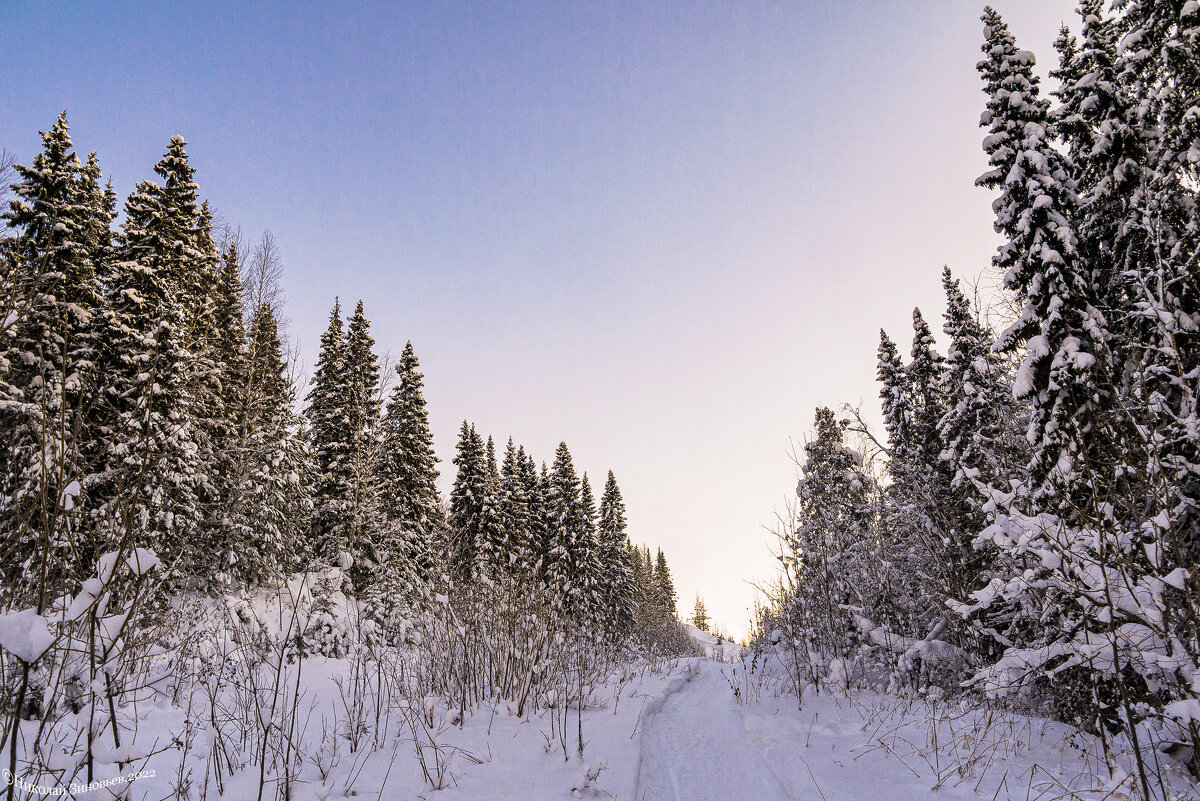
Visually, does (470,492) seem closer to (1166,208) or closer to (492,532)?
(492,532)

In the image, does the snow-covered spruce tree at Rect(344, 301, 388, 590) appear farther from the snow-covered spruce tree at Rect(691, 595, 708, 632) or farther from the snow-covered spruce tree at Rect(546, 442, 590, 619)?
the snow-covered spruce tree at Rect(691, 595, 708, 632)

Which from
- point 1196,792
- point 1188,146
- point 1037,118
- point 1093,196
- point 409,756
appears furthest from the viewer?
point 1037,118

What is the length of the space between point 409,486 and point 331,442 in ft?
13.6

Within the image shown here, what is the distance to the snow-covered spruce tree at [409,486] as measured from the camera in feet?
74.3

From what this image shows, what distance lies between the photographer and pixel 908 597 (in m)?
13.0

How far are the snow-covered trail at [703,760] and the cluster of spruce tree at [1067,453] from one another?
2.55 metres

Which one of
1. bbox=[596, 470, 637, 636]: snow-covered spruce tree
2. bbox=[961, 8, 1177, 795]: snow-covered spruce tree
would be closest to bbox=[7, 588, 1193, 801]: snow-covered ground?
bbox=[961, 8, 1177, 795]: snow-covered spruce tree

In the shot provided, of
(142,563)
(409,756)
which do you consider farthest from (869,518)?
(142,563)

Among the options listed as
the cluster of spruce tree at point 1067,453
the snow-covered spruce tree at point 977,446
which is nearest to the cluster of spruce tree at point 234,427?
the cluster of spruce tree at point 1067,453

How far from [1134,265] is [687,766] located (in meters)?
10.6

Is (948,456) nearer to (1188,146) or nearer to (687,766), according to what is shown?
(1188,146)

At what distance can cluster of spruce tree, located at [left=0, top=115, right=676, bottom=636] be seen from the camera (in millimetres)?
14656

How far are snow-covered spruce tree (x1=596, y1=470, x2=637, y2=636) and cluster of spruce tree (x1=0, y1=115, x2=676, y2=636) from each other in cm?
511

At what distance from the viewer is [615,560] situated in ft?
127
